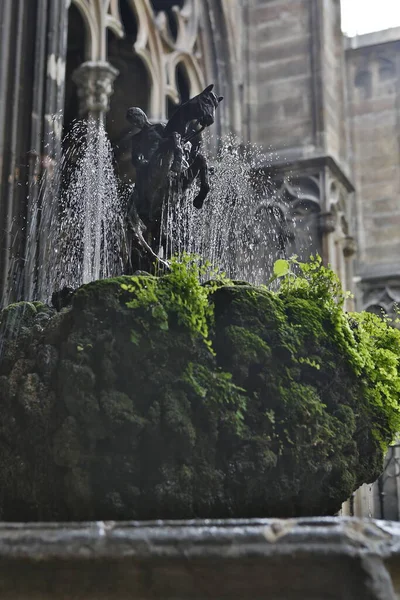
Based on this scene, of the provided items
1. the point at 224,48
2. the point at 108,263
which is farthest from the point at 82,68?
the point at 224,48

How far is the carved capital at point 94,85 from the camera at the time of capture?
7.71 meters

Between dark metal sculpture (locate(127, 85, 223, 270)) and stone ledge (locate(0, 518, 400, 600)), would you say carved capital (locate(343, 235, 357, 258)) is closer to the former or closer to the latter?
dark metal sculpture (locate(127, 85, 223, 270))

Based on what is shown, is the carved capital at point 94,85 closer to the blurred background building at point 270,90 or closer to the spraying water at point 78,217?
the blurred background building at point 270,90

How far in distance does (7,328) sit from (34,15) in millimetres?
4650

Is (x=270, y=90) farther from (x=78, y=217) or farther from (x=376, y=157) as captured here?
(x=78, y=217)

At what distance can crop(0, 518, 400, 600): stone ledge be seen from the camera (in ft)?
4.45

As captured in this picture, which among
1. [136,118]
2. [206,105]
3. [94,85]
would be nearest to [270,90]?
[94,85]

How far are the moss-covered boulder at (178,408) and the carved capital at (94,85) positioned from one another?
545 cm

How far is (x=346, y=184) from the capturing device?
31.6ft

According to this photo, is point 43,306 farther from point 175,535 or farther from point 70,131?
point 70,131

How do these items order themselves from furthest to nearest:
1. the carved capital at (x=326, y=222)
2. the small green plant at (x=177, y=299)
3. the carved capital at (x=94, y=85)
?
the carved capital at (x=326, y=222) < the carved capital at (x=94, y=85) < the small green plant at (x=177, y=299)

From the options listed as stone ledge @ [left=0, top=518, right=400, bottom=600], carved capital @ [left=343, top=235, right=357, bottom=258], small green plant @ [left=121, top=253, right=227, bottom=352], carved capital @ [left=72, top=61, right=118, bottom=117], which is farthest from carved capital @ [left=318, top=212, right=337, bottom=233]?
stone ledge @ [left=0, top=518, right=400, bottom=600]

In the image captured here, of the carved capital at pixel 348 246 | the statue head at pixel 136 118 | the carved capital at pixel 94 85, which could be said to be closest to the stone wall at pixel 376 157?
the carved capital at pixel 348 246

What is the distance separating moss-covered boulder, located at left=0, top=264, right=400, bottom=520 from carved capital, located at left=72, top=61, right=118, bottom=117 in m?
5.45
